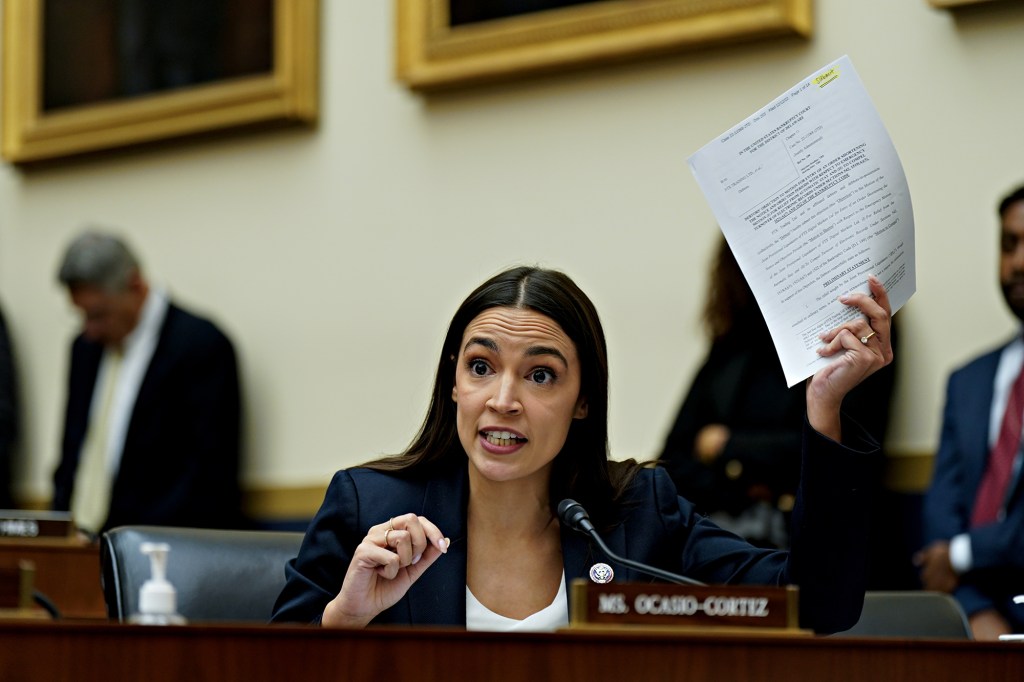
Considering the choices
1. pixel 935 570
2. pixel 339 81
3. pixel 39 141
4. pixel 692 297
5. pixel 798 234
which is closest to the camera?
pixel 798 234

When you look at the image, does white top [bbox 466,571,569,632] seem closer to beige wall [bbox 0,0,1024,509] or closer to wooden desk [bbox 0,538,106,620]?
wooden desk [bbox 0,538,106,620]

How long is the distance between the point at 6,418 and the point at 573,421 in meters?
5.04

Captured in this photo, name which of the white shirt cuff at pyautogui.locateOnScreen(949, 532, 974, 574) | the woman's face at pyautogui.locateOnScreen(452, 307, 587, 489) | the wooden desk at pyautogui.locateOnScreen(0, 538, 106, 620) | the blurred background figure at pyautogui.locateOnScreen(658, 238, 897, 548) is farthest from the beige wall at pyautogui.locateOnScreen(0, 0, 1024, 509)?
the woman's face at pyautogui.locateOnScreen(452, 307, 587, 489)

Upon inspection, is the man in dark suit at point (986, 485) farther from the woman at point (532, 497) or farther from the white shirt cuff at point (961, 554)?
the woman at point (532, 497)

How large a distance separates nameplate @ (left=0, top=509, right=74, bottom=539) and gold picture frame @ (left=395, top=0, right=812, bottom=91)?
2.82m

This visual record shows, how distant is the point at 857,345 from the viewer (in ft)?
8.87

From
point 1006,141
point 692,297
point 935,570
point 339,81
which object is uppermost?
point 339,81

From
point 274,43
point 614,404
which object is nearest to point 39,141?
point 274,43

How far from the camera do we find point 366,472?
3281 mm

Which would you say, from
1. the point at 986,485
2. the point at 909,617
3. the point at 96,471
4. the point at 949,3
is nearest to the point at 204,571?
Result: the point at 909,617

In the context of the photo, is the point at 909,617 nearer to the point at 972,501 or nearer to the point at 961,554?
the point at 961,554

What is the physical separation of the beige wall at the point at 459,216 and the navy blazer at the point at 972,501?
1.34 feet

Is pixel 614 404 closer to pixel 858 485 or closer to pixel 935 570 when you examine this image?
pixel 935 570

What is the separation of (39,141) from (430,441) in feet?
17.2
